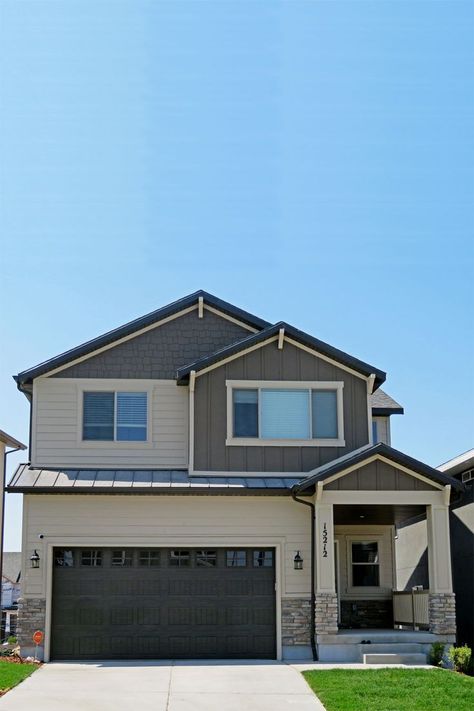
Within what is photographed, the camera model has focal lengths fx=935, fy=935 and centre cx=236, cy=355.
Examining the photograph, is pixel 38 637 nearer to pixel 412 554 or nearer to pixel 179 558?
pixel 179 558

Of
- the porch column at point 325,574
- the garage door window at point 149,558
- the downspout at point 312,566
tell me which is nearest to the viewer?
the porch column at point 325,574

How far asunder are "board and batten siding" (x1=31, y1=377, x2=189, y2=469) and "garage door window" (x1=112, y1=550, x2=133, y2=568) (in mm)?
1967

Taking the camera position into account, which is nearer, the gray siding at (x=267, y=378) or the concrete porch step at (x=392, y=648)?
the concrete porch step at (x=392, y=648)

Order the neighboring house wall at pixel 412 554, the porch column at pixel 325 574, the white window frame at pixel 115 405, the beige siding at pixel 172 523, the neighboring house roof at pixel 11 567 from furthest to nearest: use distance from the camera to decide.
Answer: the neighboring house roof at pixel 11 567, the neighboring house wall at pixel 412 554, the white window frame at pixel 115 405, the beige siding at pixel 172 523, the porch column at pixel 325 574

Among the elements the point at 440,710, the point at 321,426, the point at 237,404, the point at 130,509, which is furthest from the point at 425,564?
the point at 440,710

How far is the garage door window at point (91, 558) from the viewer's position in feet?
62.0

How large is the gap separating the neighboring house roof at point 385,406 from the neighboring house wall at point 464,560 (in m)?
3.71

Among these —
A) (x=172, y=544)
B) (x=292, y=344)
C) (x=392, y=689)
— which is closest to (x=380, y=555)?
(x=292, y=344)

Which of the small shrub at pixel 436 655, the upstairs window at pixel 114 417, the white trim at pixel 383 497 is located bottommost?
the small shrub at pixel 436 655

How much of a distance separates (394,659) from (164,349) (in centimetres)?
829

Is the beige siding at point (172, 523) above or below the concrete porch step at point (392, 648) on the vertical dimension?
above

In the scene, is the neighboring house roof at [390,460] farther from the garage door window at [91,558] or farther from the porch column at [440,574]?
the garage door window at [91,558]

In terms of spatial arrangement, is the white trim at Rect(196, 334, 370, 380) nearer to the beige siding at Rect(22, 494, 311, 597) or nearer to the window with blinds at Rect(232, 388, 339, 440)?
the window with blinds at Rect(232, 388, 339, 440)

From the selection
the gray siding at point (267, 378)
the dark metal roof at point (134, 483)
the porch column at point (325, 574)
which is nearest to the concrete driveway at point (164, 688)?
the porch column at point (325, 574)
